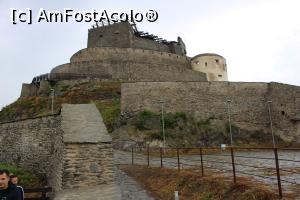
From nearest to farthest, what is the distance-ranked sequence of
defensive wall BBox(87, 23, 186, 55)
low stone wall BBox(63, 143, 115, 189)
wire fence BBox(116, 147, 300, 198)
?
wire fence BBox(116, 147, 300, 198) < low stone wall BBox(63, 143, 115, 189) < defensive wall BBox(87, 23, 186, 55)

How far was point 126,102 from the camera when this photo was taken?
30703mm

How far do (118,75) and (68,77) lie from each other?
730cm

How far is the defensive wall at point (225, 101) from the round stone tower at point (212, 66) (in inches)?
773

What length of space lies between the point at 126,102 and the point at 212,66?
28.6 metres

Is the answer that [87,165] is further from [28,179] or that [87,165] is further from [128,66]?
[128,66]

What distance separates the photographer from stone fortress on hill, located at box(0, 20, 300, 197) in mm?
11922

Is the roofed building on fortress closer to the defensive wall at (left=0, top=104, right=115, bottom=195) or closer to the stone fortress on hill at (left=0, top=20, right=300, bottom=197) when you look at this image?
the stone fortress on hill at (left=0, top=20, right=300, bottom=197)

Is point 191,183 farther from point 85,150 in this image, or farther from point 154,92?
point 154,92

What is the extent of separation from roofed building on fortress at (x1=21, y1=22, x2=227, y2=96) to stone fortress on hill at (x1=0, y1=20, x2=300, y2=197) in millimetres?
153

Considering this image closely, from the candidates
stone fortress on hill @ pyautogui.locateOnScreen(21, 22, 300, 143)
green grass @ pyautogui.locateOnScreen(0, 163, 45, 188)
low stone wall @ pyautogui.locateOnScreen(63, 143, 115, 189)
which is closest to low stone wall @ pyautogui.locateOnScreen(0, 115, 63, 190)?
green grass @ pyautogui.locateOnScreen(0, 163, 45, 188)

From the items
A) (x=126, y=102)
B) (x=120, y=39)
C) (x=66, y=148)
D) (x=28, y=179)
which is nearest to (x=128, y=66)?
(x=120, y=39)

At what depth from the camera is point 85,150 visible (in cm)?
1175

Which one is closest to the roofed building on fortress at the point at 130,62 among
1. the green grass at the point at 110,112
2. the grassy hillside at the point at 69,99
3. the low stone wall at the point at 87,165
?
the grassy hillside at the point at 69,99

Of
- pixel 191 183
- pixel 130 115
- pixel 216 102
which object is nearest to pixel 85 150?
pixel 191 183
